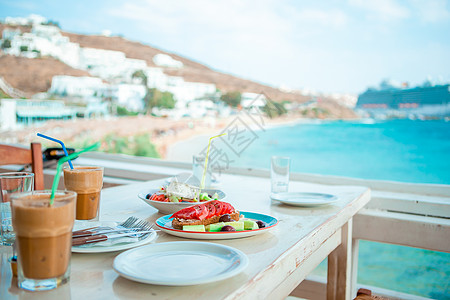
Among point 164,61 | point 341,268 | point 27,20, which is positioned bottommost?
point 341,268

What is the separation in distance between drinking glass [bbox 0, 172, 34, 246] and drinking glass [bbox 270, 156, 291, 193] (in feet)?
2.50

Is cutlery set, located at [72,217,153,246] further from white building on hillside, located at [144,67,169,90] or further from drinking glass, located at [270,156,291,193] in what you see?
white building on hillside, located at [144,67,169,90]

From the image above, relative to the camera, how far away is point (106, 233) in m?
0.74

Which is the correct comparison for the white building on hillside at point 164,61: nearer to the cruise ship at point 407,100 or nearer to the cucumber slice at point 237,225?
the cruise ship at point 407,100

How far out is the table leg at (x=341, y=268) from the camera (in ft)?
4.41

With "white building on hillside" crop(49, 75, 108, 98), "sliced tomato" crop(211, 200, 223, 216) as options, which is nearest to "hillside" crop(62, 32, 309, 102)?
"white building on hillside" crop(49, 75, 108, 98)

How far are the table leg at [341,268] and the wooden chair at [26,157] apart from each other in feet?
3.44

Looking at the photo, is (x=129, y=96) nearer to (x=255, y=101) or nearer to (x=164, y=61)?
(x=164, y=61)

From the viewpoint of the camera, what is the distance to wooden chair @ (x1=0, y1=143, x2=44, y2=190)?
4.78 ft

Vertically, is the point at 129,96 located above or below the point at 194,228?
above

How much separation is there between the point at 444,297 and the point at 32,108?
194 inches

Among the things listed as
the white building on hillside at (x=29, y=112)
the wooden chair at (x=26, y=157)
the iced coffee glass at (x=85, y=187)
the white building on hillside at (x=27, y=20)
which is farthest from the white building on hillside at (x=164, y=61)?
the iced coffee glass at (x=85, y=187)

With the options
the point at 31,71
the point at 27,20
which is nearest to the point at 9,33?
the point at 27,20

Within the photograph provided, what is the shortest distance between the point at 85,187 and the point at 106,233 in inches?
5.1
